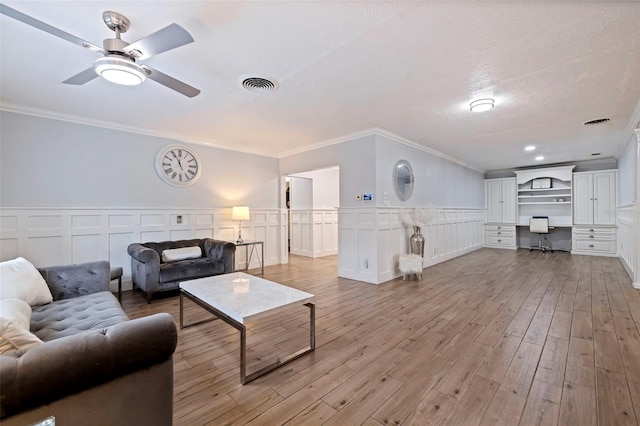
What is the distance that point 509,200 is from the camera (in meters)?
8.16

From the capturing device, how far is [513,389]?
69.2 inches

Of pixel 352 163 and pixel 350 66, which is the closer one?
pixel 350 66

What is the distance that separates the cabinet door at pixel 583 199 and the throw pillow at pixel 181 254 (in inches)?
364

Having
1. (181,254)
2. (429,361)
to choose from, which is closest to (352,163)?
(181,254)

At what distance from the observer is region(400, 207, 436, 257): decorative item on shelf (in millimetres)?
4805

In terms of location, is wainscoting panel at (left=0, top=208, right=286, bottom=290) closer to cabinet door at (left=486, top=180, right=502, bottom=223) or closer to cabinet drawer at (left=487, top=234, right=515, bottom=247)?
cabinet drawer at (left=487, top=234, right=515, bottom=247)

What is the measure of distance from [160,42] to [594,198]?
31.5 feet

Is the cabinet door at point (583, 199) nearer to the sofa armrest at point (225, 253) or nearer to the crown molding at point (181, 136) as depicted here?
the crown molding at point (181, 136)

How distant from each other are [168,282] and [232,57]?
2927 mm

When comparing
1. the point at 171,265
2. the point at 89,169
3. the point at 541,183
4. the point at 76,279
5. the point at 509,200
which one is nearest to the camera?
the point at 76,279

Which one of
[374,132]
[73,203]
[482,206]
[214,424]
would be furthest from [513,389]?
[482,206]

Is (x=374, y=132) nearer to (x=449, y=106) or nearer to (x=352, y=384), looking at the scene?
(x=449, y=106)

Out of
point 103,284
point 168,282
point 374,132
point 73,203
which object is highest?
point 374,132

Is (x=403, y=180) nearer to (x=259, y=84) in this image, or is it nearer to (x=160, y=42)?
(x=259, y=84)
